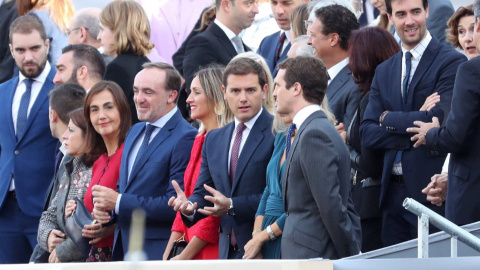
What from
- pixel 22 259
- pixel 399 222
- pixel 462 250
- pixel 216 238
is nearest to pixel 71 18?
pixel 22 259

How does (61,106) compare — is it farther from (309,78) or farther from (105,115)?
(309,78)

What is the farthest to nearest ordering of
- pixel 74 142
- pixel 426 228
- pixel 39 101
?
pixel 39 101 → pixel 74 142 → pixel 426 228

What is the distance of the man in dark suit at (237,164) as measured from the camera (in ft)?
22.5

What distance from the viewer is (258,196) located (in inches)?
271

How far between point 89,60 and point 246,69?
106 inches

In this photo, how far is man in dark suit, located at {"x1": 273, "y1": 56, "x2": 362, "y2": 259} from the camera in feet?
19.1

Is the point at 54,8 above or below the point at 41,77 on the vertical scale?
above

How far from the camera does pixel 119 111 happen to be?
8297 mm

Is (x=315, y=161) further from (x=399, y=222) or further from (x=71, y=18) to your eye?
(x=71, y=18)

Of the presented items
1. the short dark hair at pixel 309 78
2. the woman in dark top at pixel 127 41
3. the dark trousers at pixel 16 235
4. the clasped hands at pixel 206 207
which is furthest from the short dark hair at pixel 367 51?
the dark trousers at pixel 16 235

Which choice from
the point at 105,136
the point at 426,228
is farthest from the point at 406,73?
the point at 426,228

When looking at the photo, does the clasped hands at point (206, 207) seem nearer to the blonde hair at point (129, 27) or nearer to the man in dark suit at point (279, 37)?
the man in dark suit at point (279, 37)

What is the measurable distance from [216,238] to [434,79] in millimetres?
1829

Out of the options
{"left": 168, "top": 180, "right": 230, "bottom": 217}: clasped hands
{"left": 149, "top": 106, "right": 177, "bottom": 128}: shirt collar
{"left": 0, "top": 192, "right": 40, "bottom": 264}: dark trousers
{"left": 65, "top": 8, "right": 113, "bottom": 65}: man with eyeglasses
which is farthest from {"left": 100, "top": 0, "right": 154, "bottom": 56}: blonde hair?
{"left": 168, "top": 180, "right": 230, "bottom": 217}: clasped hands
